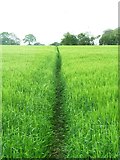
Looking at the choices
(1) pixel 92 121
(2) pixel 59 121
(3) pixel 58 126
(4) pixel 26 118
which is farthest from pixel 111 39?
(1) pixel 92 121

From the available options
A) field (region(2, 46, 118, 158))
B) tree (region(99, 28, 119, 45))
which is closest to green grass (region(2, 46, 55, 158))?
field (region(2, 46, 118, 158))

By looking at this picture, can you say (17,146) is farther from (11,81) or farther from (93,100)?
(11,81)

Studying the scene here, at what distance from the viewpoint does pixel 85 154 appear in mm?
3338

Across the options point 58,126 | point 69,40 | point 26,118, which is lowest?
point 58,126

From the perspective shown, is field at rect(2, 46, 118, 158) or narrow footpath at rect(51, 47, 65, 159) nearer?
field at rect(2, 46, 118, 158)

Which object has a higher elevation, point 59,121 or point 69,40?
point 69,40

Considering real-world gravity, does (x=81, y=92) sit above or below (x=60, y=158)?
above

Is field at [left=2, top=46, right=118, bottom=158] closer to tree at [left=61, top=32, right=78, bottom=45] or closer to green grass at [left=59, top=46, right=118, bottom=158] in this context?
green grass at [left=59, top=46, right=118, bottom=158]

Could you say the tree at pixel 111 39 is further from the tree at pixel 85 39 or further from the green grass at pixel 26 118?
the green grass at pixel 26 118

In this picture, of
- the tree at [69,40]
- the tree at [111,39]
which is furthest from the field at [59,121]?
the tree at [69,40]

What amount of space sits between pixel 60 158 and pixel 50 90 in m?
2.49

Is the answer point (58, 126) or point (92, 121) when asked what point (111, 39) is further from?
point (92, 121)

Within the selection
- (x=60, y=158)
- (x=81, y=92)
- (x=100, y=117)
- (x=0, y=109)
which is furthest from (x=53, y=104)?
(x=60, y=158)

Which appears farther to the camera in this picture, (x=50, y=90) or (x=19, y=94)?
(x=50, y=90)
